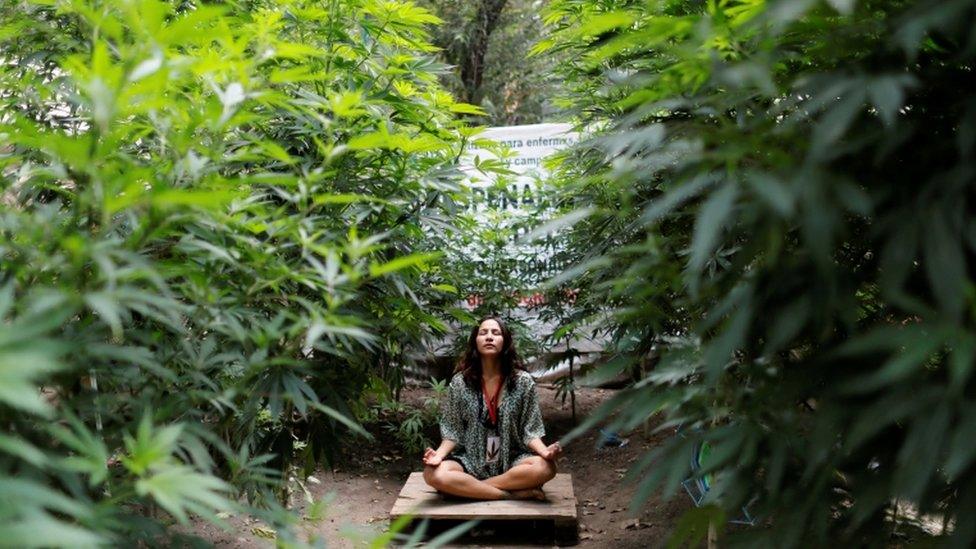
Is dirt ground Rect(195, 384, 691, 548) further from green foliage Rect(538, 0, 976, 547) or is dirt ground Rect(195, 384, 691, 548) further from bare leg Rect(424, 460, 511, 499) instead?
green foliage Rect(538, 0, 976, 547)

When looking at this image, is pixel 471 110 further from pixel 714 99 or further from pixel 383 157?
pixel 714 99

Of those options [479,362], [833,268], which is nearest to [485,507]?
[479,362]

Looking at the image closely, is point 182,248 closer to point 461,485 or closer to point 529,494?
point 461,485

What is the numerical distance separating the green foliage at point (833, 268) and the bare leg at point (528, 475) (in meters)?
2.26

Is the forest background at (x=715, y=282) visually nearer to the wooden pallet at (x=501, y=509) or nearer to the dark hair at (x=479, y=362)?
the wooden pallet at (x=501, y=509)

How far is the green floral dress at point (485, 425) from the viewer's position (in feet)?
13.1

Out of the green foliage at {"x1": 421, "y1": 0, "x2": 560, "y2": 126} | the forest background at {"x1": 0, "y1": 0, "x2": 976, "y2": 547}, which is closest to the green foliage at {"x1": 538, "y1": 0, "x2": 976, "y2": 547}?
the forest background at {"x1": 0, "y1": 0, "x2": 976, "y2": 547}

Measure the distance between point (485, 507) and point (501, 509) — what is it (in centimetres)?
7

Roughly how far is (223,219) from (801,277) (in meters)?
0.91

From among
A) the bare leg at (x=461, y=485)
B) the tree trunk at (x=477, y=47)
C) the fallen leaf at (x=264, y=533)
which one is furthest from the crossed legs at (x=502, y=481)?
the tree trunk at (x=477, y=47)

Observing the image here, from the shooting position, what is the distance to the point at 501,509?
3.68 metres

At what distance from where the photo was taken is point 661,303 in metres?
2.27

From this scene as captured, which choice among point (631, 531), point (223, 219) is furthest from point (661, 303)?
point (631, 531)

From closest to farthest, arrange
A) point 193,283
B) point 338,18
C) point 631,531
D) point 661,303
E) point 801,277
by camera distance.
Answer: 1. point 801,277
2. point 193,283
3. point 661,303
4. point 338,18
5. point 631,531
